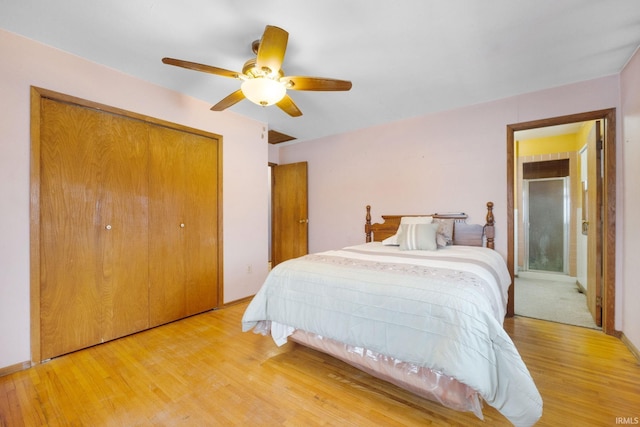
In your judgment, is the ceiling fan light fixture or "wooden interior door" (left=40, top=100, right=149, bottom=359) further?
"wooden interior door" (left=40, top=100, right=149, bottom=359)

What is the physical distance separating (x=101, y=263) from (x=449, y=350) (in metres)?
2.67

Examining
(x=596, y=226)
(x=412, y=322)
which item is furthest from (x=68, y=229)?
(x=596, y=226)

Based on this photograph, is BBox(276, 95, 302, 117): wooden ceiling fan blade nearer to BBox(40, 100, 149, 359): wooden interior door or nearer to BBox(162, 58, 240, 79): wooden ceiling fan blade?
BBox(162, 58, 240, 79): wooden ceiling fan blade

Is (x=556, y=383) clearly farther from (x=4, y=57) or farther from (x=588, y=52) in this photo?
(x=4, y=57)

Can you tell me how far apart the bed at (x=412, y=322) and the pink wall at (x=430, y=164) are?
114cm

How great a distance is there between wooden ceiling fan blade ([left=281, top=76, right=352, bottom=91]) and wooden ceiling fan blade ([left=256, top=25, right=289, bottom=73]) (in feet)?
0.48

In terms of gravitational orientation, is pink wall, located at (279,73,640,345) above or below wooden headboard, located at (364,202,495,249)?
above

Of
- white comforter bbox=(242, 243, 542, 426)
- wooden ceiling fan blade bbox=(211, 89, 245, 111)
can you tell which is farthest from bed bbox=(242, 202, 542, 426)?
wooden ceiling fan blade bbox=(211, 89, 245, 111)

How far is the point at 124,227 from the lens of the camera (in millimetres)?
2385

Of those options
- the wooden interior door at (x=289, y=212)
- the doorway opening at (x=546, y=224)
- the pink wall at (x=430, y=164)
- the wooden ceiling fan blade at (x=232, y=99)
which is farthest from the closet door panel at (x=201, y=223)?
the doorway opening at (x=546, y=224)

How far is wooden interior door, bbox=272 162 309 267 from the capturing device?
14.5ft

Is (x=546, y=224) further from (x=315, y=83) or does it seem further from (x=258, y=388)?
(x=258, y=388)

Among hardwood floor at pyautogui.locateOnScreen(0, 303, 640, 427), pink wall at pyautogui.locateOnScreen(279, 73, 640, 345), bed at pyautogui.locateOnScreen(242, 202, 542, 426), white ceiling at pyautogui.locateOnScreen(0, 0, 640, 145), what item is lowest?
hardwood floor at pyautogui.locateOnScreen(0, 303, 640, 427)

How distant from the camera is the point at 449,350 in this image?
1.25 meters
